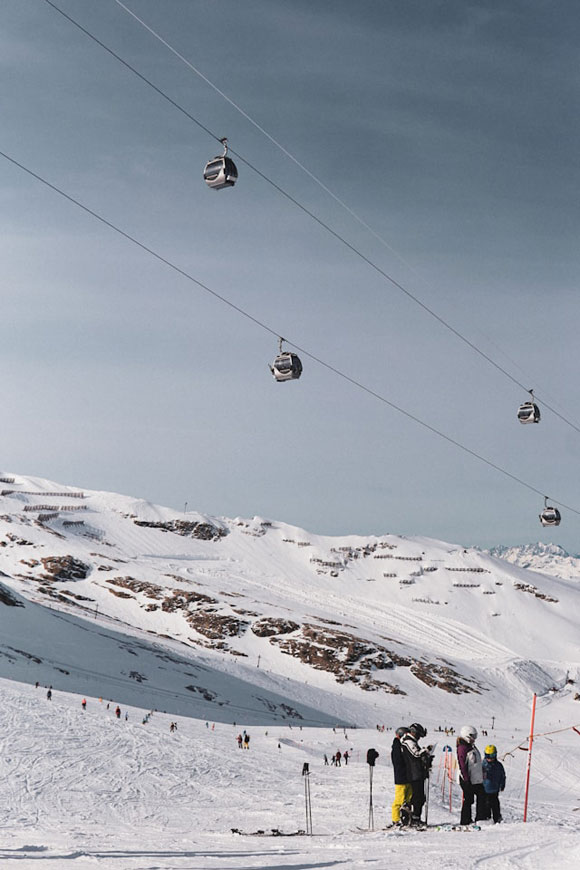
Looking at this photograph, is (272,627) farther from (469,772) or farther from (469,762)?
(469,762)

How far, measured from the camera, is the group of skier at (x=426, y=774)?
1289 centimetres

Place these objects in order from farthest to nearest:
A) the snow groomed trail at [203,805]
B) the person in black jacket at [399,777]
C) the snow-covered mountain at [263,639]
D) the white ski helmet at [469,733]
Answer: the snow-covered mountain at [263,639]
the person in black jacket at [399,777]
the white ski helmet at [469,733]
the snow groomed trail at [203,805]

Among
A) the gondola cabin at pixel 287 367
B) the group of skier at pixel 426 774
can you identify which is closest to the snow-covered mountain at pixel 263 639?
the gondola cabin at pixel 287 367

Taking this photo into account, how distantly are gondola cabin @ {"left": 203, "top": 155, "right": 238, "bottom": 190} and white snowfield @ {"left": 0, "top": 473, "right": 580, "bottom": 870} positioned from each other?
14061 millimetres

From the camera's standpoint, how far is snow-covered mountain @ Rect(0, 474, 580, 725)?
7275 centimetres

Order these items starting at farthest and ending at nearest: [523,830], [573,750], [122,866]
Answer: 1. [573,750]
2. [523,830]
3. [122,866]

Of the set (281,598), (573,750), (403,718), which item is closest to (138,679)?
(403,718)

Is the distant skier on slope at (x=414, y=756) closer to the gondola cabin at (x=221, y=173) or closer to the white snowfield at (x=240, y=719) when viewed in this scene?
the white snowfield at (x=240, y=719)

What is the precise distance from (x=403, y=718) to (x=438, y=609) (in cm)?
10551

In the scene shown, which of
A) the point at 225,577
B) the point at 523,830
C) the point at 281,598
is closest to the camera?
the point at 523,830

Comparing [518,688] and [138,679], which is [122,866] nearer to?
[138,679]

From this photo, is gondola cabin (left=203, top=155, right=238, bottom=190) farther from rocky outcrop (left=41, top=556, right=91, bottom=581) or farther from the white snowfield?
rocky outcrop (left=41, top=556, right=91, bottom=581)

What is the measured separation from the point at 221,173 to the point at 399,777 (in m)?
13.7

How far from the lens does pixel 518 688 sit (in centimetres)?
11606
